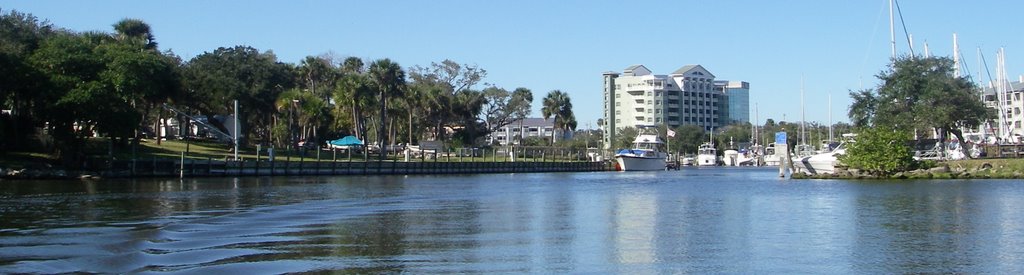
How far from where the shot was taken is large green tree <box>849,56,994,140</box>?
234 feet

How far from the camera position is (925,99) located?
72500mm

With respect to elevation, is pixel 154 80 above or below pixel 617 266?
above

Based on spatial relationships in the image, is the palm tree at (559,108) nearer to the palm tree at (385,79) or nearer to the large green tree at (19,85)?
the palm tree at (385,79)

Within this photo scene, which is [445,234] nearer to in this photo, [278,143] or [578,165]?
[278,143]

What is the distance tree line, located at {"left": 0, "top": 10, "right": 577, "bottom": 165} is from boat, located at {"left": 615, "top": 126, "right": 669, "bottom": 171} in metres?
14.1

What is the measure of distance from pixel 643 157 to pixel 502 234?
94832mm

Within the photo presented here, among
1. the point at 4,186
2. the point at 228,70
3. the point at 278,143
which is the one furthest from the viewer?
the point at 278,143

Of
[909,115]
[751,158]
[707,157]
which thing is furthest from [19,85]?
[751,158]

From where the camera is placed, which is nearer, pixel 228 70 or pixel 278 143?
pixel 228 70

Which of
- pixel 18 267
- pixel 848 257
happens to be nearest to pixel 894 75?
pixel 848 257

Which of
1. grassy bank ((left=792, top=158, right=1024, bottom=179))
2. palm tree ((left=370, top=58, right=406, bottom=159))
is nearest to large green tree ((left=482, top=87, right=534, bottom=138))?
palm tree ((left=370, top=58, right=406, bottom=159))

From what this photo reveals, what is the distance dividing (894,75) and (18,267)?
6773 centimetres

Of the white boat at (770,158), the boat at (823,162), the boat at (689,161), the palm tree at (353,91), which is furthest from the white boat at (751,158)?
the boat at (823,162)

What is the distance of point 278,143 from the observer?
104750 millimetres
